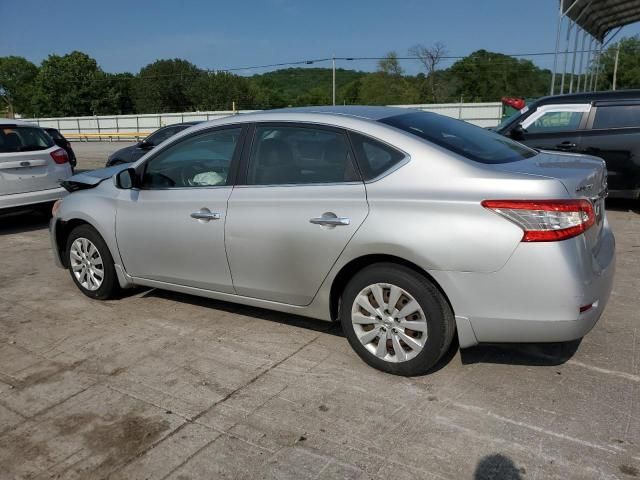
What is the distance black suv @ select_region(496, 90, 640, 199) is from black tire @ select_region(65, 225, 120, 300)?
19.6ft

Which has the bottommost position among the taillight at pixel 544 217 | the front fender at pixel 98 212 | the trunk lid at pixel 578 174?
the front fender at pixel 98 212

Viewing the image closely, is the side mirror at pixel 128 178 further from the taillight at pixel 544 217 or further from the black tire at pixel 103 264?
the taillight at pixel 544 217

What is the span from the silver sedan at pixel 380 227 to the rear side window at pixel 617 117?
4.58 meters

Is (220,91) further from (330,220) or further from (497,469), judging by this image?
(497,469)

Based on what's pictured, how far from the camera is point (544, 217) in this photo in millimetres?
2812

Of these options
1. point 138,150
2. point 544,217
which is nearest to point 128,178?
point 544,217

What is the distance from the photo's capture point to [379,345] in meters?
3.37

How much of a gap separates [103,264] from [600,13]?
29.3 m

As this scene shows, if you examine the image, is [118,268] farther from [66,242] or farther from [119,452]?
[119,452]

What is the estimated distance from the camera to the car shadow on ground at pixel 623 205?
27.2ft

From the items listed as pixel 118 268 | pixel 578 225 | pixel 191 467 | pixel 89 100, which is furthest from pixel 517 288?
pixel 89 100

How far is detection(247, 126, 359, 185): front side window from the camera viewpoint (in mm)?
3475

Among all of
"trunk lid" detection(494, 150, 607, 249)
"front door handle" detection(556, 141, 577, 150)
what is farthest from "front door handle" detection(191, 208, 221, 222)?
"front door handle" detection(556, 141, 577, 150)

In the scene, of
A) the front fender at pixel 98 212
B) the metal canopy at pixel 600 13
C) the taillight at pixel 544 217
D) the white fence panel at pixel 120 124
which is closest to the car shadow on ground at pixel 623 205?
the taillight at pixel 544 217
